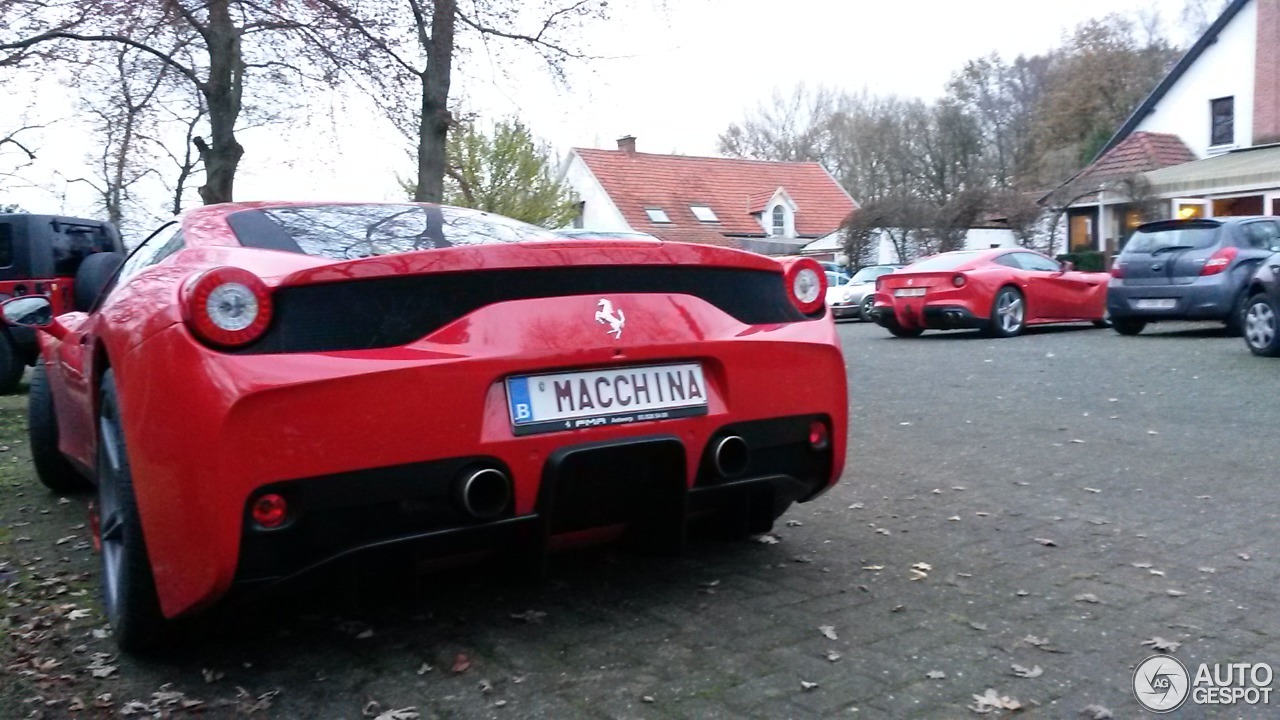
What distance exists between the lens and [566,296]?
338 centimetres

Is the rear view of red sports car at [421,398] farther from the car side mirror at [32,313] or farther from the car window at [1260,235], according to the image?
the car window at [1260,235]

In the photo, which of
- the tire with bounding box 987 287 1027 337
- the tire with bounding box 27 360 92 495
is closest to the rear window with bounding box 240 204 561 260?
the tire with bounding box 27 360 92 495

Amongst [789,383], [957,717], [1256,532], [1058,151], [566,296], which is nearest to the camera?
[957,717]

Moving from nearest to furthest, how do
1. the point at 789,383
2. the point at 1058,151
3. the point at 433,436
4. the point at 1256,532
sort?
the point at 433,436, the point at 789,383, the point at 1256,532, the point at 1058,151

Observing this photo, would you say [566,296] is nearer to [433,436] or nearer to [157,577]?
[433,436]

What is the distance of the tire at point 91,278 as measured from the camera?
5.06 m

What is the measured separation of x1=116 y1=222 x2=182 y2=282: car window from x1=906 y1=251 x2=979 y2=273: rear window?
12637mm

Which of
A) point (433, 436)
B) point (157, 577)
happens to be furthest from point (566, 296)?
point (157, 577)

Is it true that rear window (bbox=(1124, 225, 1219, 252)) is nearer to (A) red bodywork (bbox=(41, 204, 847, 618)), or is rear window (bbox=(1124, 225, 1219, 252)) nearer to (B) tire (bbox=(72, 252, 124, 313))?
(A) red bodywork (bbox=(41, 204, 847, 618))

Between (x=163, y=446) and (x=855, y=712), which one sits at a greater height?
(x=163, y=446)

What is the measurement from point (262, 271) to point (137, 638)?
1.16m

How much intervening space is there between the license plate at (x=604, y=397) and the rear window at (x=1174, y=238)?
1193 centimetres

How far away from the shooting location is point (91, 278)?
507 centimetres

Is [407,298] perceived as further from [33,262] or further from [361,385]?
[33,262]
